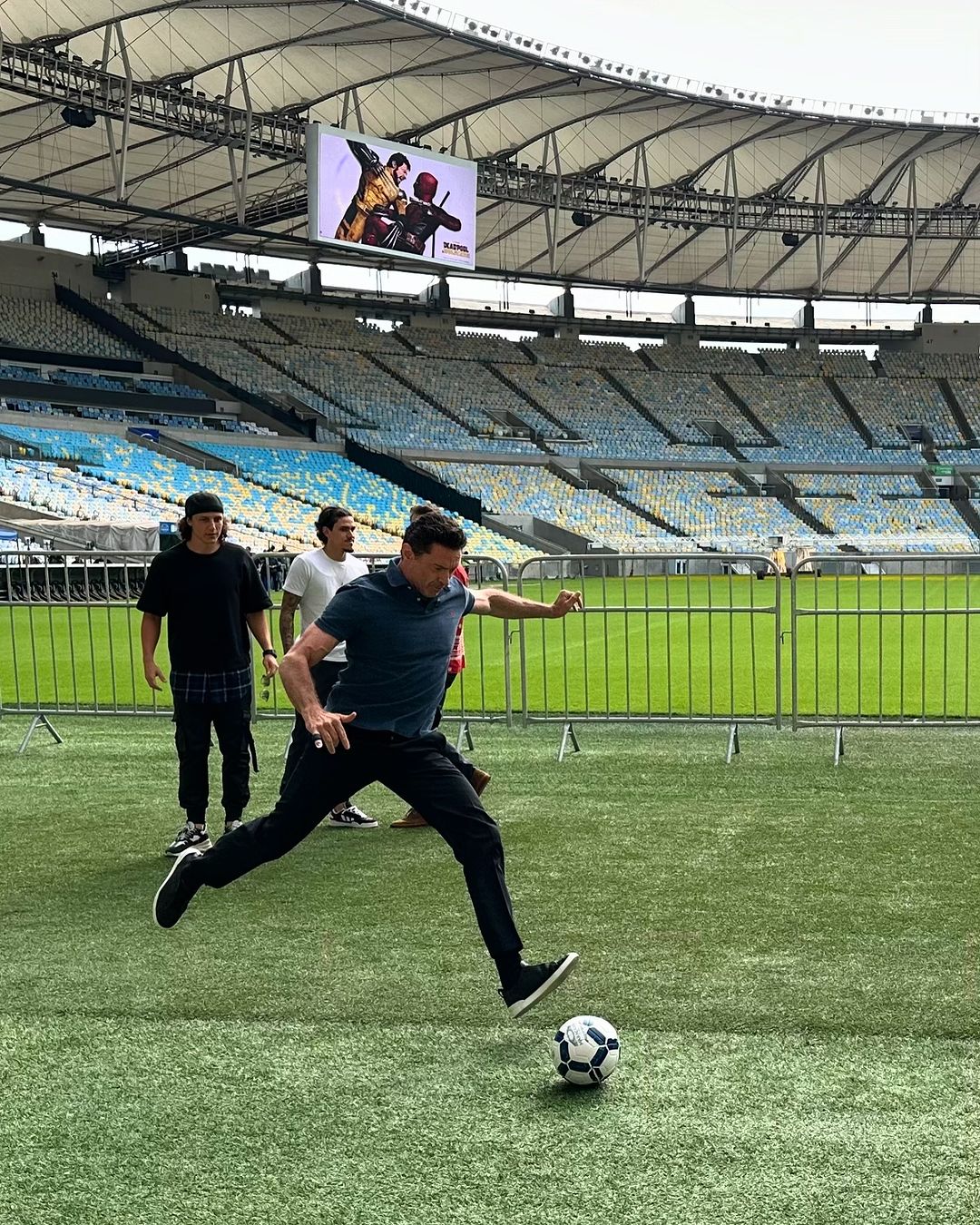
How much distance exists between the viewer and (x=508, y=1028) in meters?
4.88

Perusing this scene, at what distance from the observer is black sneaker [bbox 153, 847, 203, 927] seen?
18.6ft

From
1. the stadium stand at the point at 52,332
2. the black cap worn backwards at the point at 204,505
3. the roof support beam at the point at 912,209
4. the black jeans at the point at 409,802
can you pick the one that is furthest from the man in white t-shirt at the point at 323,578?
the roof support beam at the point at 912,209

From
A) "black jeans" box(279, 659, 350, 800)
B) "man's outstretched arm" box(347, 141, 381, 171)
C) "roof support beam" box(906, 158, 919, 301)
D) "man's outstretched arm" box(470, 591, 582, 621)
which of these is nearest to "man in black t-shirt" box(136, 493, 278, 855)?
"black jeans" box(279, 659, 350, 800)

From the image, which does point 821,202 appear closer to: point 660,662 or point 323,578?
point 660,662

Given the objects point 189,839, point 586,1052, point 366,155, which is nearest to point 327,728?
point 586,1052

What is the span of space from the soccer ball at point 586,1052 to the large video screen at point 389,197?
3764 centimetres

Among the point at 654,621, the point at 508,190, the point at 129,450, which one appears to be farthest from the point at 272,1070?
the point at 508,190

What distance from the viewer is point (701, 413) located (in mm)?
66875

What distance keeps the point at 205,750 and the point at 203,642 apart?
0.64 meters

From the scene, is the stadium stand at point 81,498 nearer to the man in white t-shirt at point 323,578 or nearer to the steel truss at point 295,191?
the steel truss at point 295,191

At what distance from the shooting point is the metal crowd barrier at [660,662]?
11125mm

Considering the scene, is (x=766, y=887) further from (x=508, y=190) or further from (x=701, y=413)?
(x=701, y=413)

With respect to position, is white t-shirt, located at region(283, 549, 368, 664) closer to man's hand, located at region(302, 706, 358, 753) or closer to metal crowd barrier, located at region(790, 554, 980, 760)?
man's hand, located at region(302, 706, 358, 753)

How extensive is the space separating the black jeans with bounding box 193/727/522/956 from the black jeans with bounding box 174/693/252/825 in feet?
7.46
